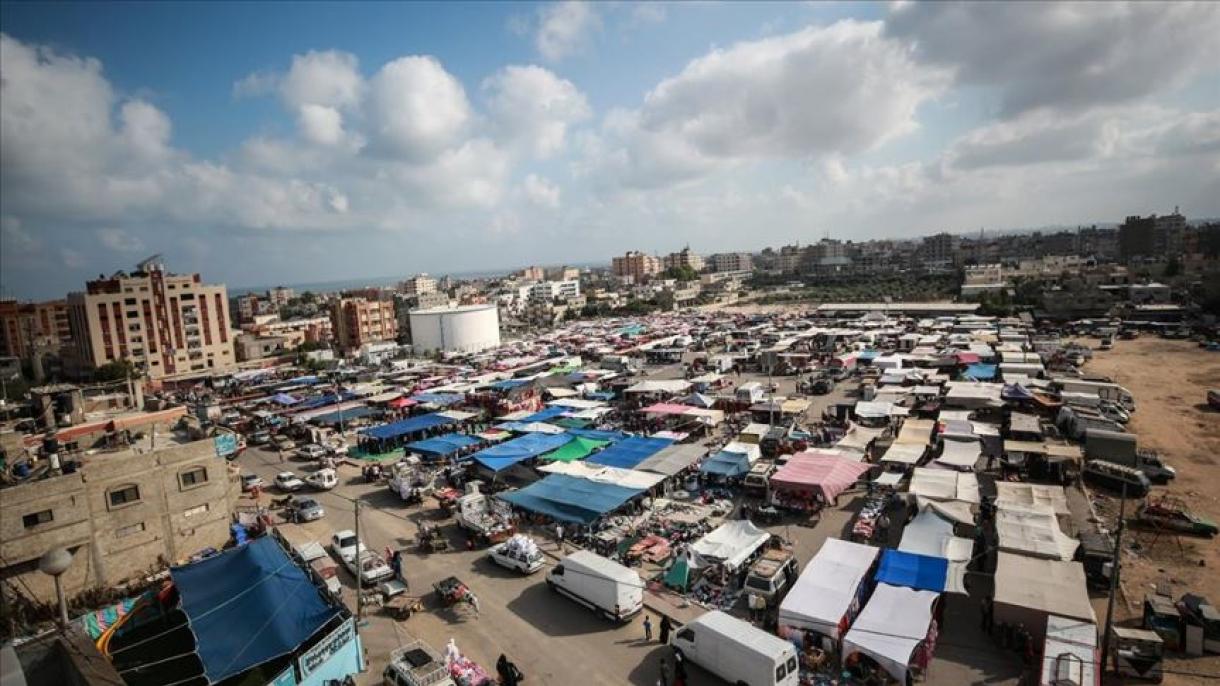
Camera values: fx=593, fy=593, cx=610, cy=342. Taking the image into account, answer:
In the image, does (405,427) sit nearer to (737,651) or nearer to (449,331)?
(737,651)

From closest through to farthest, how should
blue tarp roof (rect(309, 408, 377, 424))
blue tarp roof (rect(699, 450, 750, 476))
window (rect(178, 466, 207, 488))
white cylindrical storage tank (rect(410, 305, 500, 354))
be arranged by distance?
1. window (rect(178, 466, 207, 488))
2. blue tarp roof (rect(699, 450, 750, 476))
3. blue tarp roof (rect(309, 408, 377, 424))
4. white cylindrical storage tank (rect(410, 305, 500, 354))

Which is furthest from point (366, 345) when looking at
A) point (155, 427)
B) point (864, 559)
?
point (864, 559)

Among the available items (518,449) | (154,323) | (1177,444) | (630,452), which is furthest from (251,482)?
(154,323)

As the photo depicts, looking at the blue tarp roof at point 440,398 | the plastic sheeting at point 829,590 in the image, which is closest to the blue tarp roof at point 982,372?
the plastic sheeting at point 829,590

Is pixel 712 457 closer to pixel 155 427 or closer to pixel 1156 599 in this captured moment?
pixel 1156 599

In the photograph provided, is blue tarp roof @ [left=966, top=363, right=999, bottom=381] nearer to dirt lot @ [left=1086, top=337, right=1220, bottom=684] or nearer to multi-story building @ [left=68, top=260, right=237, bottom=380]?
dirt lot @ [left=1086, top=337, right=1220, bottom=684]

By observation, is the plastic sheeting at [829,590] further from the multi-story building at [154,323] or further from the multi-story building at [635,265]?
the multi-story building at [635,265]

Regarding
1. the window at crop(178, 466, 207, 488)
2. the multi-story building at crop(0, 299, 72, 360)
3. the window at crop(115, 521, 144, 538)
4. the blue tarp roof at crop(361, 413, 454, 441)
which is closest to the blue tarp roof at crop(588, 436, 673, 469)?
the blue tarp roof at crop(361, 413, 454, 441)
